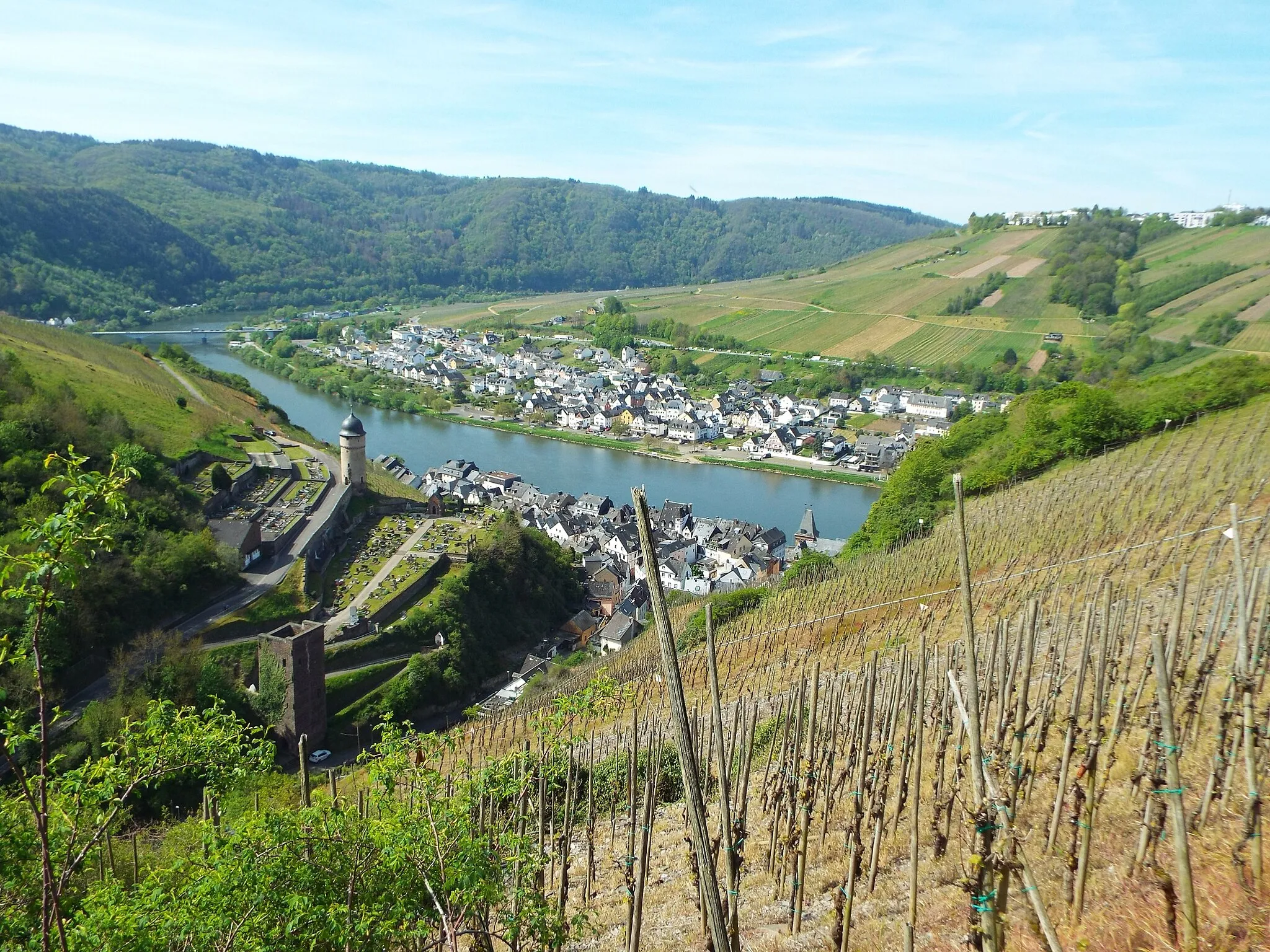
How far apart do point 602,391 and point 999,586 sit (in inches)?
1730

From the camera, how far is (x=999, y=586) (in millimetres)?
10703

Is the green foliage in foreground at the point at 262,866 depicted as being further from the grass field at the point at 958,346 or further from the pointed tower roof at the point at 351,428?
the grass field at the point at 958,346

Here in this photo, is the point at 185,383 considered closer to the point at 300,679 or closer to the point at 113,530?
the point at 113,530

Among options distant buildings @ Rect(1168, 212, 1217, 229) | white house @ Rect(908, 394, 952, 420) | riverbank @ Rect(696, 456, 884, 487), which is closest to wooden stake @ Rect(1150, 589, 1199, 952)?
riverbank @ Rect(696, 456, 884, 487)

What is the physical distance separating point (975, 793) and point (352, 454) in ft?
85.0

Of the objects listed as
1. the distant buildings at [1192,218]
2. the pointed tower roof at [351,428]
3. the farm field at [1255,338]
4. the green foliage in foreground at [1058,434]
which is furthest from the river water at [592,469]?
the distant buildings at [1192,218]

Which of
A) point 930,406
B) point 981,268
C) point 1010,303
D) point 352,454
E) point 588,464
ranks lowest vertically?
point 588,464

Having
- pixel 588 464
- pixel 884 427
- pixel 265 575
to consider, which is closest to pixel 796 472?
pixel 884 427

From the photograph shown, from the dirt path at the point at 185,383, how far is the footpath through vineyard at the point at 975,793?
31051 mm

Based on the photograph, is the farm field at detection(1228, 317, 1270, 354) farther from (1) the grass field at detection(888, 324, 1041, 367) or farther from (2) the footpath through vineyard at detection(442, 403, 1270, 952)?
(2) the footpath through vineyard at detection(442, 403, 1270, 952)

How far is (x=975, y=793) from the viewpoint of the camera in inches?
94.6

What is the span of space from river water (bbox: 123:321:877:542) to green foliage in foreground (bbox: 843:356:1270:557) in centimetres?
894

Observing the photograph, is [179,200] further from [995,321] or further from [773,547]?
[773,547]

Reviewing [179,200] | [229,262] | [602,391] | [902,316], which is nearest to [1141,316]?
[902,316]
